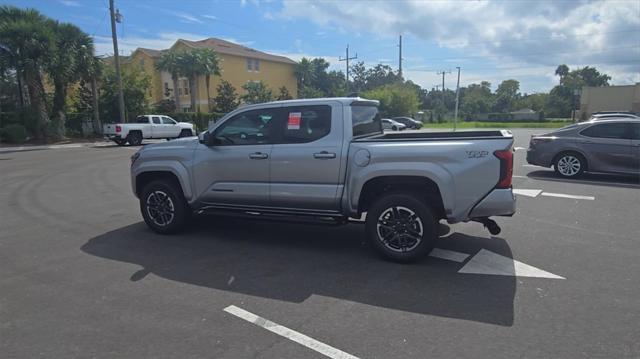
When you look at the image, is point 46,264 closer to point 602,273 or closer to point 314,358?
point 314,358

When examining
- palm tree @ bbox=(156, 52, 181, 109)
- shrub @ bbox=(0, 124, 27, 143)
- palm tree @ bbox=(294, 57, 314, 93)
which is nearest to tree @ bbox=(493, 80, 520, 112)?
palm tree @ bbox=(294, 57, 314, 93)

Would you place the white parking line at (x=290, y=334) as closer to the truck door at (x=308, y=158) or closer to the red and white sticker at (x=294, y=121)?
the truck door at (x=308, y=158)

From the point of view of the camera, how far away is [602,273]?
15.4 ft

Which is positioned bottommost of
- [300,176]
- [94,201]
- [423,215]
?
[94,201]

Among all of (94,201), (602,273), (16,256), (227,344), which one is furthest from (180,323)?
(94,201)

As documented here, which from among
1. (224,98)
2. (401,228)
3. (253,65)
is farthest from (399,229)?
(253,65)

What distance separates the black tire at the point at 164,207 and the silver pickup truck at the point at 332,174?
0.01 meters

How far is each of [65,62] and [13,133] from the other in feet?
16.9

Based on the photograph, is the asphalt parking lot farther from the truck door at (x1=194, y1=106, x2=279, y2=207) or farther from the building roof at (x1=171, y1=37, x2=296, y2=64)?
the building roof at (x1=171, y1=37, x2=296, y2=64)

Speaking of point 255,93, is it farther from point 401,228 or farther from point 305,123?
point 401,228

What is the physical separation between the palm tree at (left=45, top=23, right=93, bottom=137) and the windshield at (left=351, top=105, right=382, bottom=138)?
26233mm

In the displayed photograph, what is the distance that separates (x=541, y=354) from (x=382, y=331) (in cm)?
115

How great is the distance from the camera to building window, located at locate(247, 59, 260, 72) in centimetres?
5726

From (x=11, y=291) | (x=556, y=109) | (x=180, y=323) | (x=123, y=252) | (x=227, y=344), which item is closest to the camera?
(x=227, y=344)
